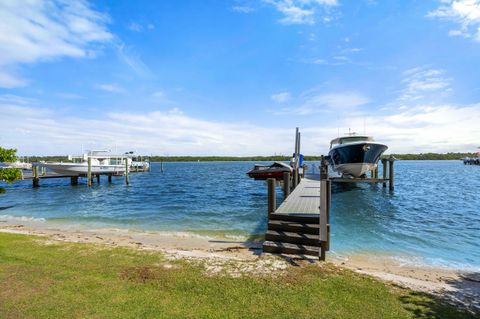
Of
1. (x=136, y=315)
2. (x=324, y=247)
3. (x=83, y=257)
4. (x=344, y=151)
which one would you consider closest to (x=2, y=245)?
(x=83, y=257)

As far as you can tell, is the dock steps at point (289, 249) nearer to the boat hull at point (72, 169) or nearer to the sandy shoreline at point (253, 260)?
the sandy shoreline at point (253, 260)

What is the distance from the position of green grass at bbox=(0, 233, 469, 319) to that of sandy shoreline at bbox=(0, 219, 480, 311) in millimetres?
610

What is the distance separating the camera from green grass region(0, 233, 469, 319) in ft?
14.5

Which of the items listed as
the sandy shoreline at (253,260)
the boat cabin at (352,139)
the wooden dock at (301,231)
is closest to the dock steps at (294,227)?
the wooden dock at (301,231)

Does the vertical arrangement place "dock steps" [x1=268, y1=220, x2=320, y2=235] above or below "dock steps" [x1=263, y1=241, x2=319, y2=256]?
above

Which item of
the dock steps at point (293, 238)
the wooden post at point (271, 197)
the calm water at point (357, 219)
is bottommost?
the calm water at point (357, 219)

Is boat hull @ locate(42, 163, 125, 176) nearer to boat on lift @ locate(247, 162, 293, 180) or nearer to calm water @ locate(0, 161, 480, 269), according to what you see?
calm water @ locate(0, 161, 480, 269)

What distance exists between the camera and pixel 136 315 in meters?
4.28

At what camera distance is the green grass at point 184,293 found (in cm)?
442

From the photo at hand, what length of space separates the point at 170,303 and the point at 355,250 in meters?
7.34

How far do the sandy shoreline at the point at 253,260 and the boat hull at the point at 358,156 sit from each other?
16.0 meters

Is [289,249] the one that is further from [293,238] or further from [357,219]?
[357,219]

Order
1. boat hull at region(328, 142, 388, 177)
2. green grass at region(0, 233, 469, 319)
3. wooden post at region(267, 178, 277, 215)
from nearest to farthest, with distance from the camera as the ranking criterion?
green grass at region(0, 233, 469, 319) → wooden post at region(267, 178, 277, 215) → boat hull at region(328, 142, 388, 177)

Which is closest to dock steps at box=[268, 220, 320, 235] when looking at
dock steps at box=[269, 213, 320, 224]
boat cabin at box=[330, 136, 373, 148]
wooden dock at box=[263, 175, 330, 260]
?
wooden dock at box=[263, 175, 330, 260]
